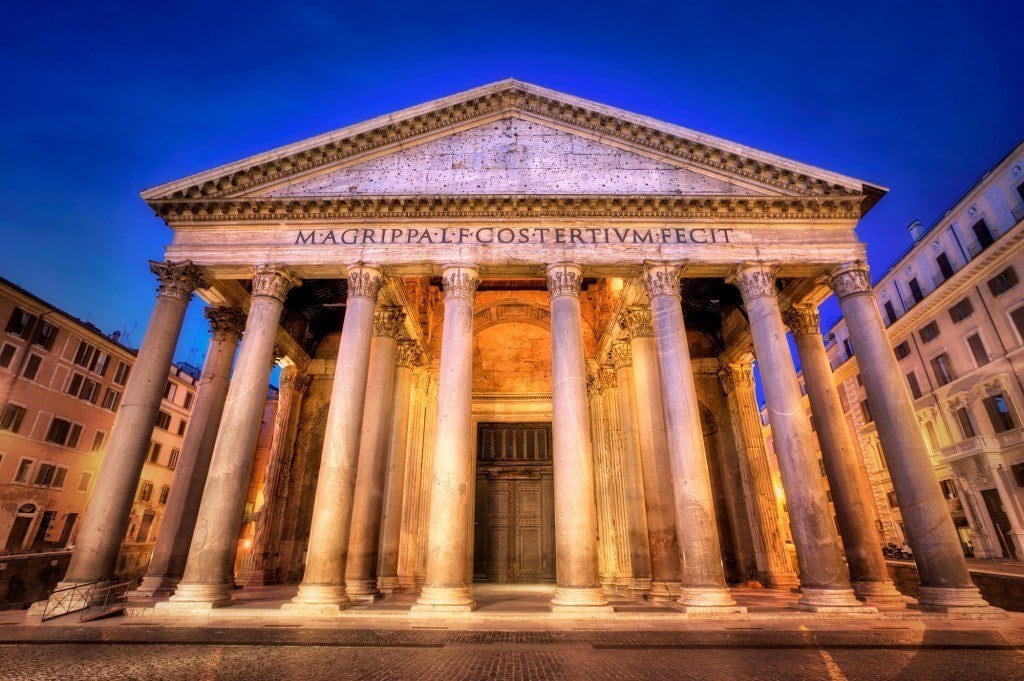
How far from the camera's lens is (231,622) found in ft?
26.7

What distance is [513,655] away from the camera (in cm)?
616

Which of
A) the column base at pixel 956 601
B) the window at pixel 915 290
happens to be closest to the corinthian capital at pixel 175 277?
the column base at pixel 956 601

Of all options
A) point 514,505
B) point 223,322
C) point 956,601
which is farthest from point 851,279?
point 223,322

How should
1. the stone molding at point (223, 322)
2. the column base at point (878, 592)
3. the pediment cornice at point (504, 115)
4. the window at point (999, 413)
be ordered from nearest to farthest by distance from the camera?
the column base at point (878, 592) < the pediment cornice at point (504, 115) < the stone molding at point (223, 322) < the window at point (999, 413)

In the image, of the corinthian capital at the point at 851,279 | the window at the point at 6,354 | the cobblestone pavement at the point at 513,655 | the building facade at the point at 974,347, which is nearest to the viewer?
the cobblestone pavement at the point at 513,655

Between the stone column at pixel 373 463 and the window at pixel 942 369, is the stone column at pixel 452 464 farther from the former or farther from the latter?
the window at pixel 942 369

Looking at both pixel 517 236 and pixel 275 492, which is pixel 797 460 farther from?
pixel 275 492

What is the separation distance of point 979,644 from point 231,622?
10.9 m

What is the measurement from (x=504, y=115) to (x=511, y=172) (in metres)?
2.01

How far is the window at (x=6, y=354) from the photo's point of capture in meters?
22.5

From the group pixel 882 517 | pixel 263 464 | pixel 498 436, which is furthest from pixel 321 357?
pixel 882 517

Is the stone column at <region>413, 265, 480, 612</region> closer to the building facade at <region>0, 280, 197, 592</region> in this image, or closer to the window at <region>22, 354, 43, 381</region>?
the building facade at <region>0, 280, 197, 592</region>

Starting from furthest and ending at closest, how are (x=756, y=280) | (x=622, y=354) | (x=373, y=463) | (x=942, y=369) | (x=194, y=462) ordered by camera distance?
(x=942, y=369)
(x=622, y=354)
(x=194, y=462)
(x=373, y=463)
(x=756, y=280)

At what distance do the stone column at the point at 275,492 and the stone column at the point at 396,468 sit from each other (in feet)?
14.0
